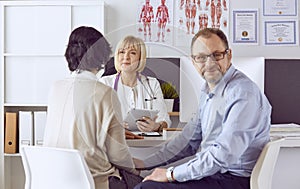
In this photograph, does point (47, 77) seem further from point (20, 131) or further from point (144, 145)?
point (144, 145)

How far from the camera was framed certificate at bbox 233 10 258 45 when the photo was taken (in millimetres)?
4031

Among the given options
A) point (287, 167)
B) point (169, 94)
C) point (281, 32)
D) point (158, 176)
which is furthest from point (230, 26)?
point (158, 176)

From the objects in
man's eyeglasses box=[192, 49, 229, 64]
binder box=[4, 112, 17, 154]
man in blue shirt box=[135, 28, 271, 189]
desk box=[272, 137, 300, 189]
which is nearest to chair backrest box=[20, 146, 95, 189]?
man in blue shirt box=[135, 28, 271, 189]

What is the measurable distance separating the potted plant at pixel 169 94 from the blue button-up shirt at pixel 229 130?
4.8 inches

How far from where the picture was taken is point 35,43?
377cm

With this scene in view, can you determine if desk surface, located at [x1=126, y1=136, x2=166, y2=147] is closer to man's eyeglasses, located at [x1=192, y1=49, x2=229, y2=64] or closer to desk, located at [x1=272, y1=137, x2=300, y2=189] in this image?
man's eyeglasses, located at [x1=192, y1=49, x2=229, y2=64]

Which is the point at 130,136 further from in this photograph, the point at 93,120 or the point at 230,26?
the point at 230,26

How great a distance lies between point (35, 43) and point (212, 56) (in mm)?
2125

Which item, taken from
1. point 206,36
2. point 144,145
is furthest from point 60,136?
point 206,36

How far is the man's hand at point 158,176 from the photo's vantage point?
1.99m

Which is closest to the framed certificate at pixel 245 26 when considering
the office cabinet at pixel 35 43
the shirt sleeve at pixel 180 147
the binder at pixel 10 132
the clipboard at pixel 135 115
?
the office cabinet at pixel 35 43

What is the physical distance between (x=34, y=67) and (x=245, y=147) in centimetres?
230

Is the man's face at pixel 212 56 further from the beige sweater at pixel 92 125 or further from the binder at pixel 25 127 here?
the binder at pixel 25 127

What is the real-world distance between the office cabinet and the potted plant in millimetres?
1774
